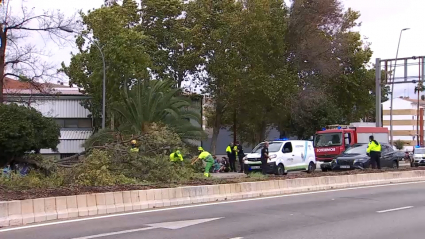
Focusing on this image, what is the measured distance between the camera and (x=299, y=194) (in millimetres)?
17469

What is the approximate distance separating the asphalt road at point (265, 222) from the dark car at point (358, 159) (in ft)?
34.3

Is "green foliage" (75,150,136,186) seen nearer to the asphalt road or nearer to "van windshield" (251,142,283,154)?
the asphalt road

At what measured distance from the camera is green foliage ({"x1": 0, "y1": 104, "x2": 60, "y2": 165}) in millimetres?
17172

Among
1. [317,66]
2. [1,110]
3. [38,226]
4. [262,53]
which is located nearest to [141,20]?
[262,53]

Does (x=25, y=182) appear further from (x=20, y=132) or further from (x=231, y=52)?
(x=231, y=52)

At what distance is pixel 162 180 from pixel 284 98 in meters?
20.8

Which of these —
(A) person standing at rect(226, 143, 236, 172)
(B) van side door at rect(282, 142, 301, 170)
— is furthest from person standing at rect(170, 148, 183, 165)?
(A) person standing at rect(226, 143, 236, 172)

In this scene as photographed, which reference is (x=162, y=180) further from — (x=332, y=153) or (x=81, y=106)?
(x=81, y=106)

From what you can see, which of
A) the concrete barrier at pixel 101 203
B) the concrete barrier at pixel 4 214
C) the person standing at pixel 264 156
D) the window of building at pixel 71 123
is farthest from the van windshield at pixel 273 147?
the window of building at pixel 71 123

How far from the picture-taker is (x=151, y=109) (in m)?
29.4

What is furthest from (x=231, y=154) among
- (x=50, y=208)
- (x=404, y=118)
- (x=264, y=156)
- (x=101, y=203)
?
(x=404, y=118)

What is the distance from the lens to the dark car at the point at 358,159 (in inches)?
1028

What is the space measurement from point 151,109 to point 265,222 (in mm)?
18838

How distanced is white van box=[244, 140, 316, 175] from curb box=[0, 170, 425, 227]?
519 centimetres
